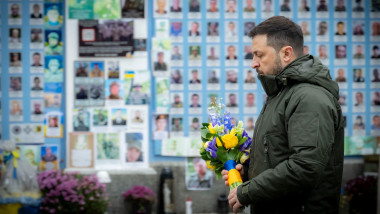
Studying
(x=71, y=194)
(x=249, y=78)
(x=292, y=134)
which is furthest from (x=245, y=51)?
(x=292, y=134)

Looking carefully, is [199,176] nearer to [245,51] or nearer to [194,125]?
[194,125]

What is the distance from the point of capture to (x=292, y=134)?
214cm

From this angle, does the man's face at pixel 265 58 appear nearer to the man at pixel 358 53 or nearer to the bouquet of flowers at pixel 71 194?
the bouquet of flowers at pixel 71 194

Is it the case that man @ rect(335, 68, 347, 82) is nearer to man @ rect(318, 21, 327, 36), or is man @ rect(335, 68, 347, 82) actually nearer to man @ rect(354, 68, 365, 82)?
man @ rect(354, 68, 365, 82)

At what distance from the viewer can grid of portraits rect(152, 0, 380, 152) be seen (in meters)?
6.07

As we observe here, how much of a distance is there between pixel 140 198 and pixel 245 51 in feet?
7.33

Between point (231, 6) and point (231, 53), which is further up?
point (231, 6)

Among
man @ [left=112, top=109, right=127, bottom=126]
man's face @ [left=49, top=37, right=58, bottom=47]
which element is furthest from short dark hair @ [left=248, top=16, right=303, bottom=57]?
man's face @ [left=49, top=37, right=58, bottom=47]

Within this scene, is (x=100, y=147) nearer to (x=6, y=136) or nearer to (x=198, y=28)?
(x=6, y=136)

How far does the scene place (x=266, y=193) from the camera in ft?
7.22

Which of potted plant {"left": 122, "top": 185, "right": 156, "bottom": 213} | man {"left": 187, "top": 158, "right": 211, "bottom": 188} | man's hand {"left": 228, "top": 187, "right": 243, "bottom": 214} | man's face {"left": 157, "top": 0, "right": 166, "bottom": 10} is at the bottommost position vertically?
potted plant {"left": 122, "top": 185, "right": 156, "bottom": 213}

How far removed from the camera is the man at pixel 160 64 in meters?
6.00

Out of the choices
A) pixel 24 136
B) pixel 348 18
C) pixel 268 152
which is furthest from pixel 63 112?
pixel 268 152

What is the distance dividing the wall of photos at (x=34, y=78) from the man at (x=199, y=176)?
167cm
